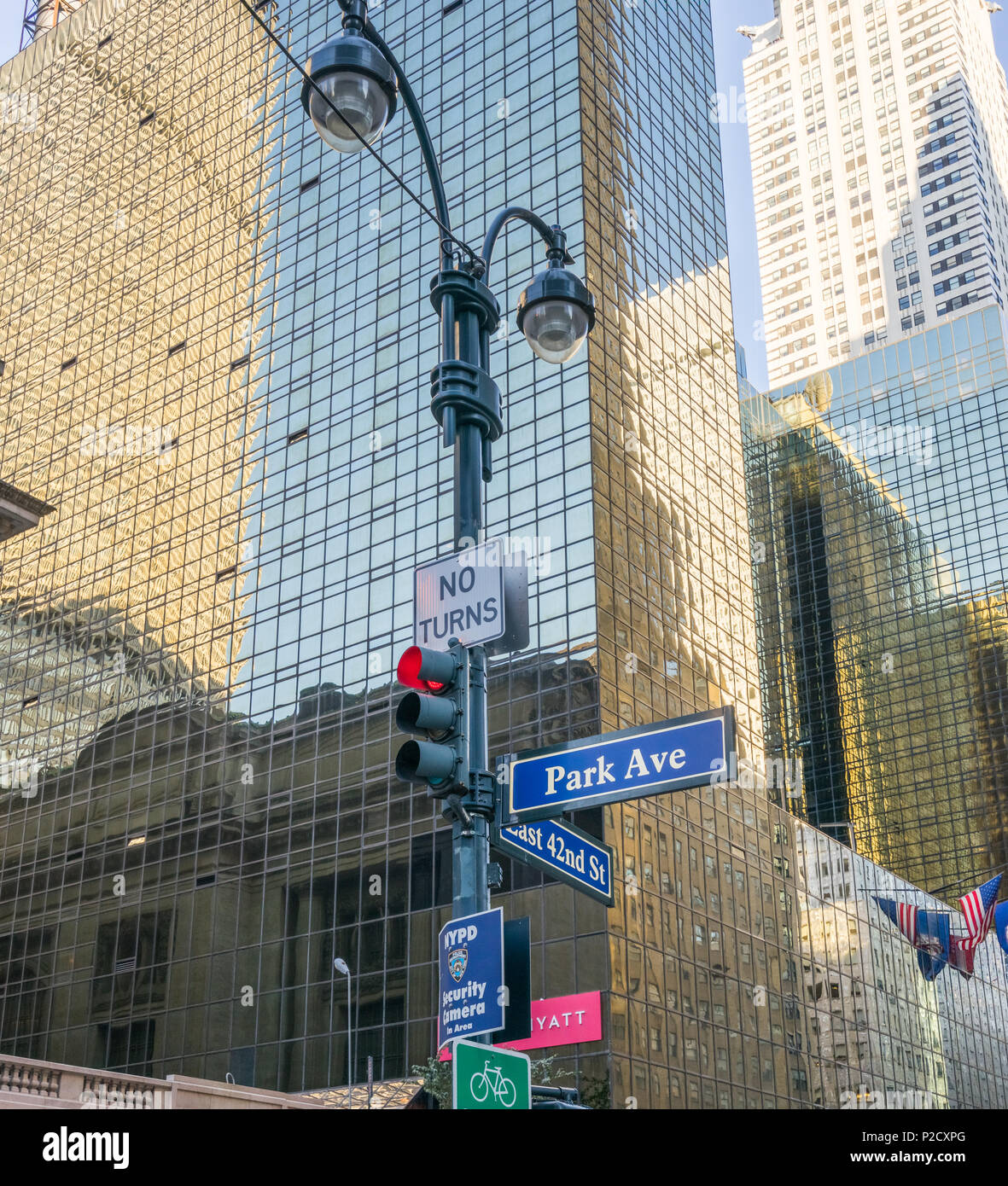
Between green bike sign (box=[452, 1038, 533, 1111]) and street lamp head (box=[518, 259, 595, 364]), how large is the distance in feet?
20.3

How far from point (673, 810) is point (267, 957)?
18.9 meters

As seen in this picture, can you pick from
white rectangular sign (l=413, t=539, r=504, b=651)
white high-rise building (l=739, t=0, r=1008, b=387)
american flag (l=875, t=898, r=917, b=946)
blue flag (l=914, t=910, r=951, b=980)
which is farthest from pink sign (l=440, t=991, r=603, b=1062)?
white high-rise building (l=739, t=0, r=1008, b=387)

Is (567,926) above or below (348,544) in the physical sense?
below

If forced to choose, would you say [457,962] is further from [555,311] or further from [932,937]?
[932,937]

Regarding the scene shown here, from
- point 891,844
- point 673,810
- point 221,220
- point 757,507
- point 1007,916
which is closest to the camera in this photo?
point 1007,916

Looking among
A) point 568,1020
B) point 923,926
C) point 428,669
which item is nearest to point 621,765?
point 428,669

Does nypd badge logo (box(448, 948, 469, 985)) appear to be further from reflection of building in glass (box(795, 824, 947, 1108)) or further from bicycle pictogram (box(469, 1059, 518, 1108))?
reflection of building in glass (box(795, 824, 947, 1108))

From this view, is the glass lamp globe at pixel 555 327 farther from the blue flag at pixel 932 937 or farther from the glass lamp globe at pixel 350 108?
the blue flag at pixel 932 937

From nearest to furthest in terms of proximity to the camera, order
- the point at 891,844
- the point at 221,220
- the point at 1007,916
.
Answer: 1. the point at 1007,916
2. the point at 221,220
3. the point at 891,844

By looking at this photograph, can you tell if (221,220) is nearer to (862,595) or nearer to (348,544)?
(348,544)

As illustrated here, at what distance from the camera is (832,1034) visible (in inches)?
2692

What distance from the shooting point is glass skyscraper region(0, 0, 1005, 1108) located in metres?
57.5

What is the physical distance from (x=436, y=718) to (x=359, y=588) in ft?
187
